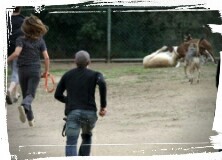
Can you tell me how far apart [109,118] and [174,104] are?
44 centimetres

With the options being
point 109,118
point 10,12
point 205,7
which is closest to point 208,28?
point 205,7

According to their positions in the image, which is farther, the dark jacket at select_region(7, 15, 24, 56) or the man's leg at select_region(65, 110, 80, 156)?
the man's leg at select_region(65, 110, 80, 156)

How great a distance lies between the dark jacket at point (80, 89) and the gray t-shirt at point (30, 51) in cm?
22

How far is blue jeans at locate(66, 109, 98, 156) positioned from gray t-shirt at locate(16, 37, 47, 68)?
0.41m

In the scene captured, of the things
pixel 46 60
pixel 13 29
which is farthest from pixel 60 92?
pixel 13 29

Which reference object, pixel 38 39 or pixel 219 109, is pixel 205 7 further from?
pixel 38 39

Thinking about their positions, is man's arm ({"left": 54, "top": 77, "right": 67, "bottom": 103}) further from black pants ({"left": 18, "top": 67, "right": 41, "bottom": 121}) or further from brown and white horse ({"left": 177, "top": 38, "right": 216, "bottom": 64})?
brown and white horse ({"left": 177, "top": 38, "right": 216, "bottom": 64})

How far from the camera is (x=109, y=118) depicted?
17.2ft

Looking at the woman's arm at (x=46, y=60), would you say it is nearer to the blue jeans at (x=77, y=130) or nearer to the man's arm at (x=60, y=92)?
the man's arm at (x=60, y=92)

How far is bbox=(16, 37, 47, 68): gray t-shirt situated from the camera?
5184 mm

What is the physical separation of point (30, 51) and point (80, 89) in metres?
0.41

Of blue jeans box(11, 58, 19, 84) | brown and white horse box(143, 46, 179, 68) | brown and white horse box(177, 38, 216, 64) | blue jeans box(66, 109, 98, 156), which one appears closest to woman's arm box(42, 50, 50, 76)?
blue jeans box(11, 58, 19, 84)

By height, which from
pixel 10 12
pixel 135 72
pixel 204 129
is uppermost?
pixel 10 12

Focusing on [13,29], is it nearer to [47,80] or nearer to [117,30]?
[47,80]
